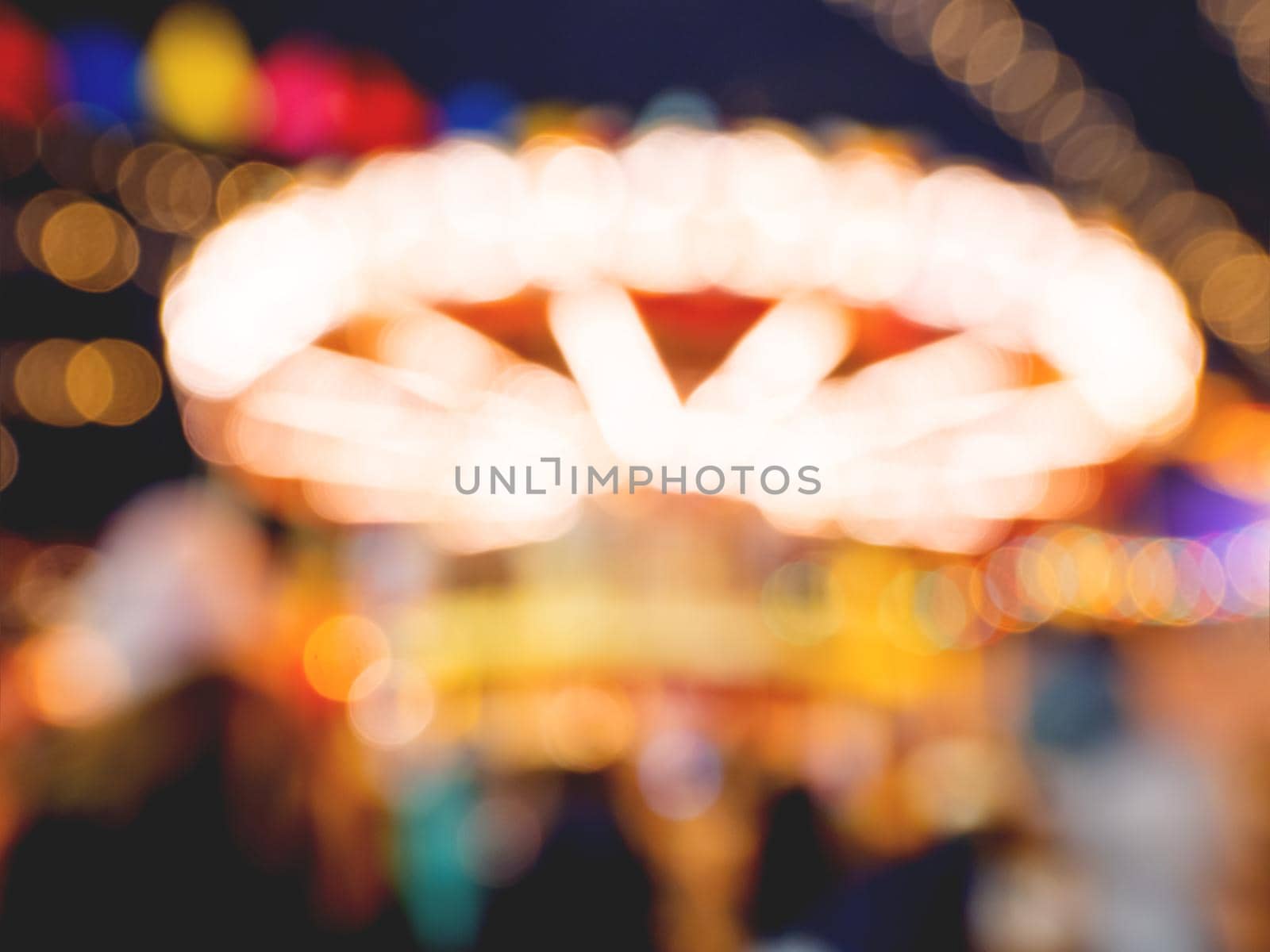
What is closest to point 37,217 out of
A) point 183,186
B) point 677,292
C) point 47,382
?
point 183,186

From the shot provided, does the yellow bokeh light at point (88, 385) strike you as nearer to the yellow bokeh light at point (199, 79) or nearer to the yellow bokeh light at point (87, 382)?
the yellow bokeh light at point (87, 382)

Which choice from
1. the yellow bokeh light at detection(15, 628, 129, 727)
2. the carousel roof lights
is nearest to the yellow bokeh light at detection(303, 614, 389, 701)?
the carousel roof lights

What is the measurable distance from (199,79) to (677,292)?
2361 mm

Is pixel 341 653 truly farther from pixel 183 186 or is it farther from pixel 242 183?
pixel 183 186

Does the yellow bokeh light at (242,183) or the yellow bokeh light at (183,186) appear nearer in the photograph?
the yellow bokeh light at (242,183)

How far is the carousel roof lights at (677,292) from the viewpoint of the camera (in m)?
5.00

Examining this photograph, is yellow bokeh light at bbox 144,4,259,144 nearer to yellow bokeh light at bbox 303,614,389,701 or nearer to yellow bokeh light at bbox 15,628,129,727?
yellow bokeh light at bbox 303,614,389,701

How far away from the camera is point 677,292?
539 cm

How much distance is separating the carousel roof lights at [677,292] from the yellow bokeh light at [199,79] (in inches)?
22.3

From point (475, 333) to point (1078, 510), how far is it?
15.8 ft

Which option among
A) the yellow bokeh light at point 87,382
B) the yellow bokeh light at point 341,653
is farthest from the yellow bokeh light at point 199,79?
the yellow bokeh light at point 87,382

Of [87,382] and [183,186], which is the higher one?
[183,186]

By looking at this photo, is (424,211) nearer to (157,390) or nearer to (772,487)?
(772,487)

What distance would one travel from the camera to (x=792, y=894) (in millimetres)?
3695
